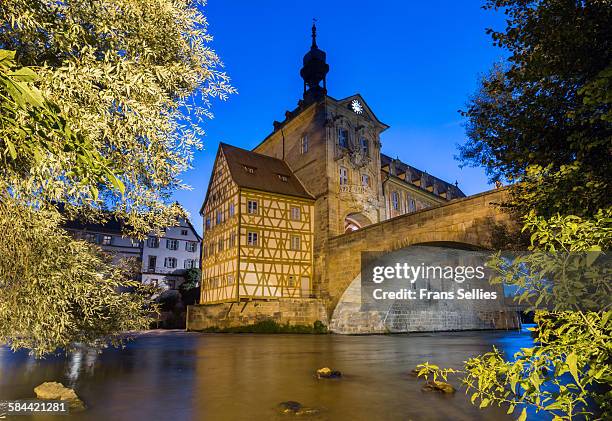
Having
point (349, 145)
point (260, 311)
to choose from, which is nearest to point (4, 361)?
point (260, 311)

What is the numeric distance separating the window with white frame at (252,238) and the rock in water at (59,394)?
749 inches

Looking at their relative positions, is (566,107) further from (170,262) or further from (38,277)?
(170,262)

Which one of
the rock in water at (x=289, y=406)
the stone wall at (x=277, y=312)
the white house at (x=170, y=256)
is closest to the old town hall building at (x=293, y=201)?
the stone wall at (x=277, y=312)

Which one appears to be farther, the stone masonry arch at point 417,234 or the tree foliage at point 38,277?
the stone masonry arch at point 417,234

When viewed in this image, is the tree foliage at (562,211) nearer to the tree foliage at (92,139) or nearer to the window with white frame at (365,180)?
the tree foliage at (92,139)

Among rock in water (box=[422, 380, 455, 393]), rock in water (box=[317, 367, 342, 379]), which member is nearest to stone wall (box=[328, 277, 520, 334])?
rock in water (box=[317, 367, 342, 379])

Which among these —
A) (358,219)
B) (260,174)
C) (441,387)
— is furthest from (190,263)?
(441,387)

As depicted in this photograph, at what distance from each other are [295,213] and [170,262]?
80.9ft

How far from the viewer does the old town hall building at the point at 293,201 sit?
2566 centimetres

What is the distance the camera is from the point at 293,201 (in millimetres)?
27766

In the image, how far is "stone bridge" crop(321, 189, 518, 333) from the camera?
15051 mm

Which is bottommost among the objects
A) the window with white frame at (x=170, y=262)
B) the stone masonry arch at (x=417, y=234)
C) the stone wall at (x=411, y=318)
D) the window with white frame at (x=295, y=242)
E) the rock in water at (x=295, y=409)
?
the rock in water at (x=295, y=409)

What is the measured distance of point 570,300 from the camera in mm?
2234

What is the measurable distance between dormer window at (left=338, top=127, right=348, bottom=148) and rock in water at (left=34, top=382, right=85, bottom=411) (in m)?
24.1
